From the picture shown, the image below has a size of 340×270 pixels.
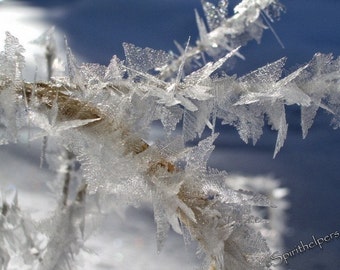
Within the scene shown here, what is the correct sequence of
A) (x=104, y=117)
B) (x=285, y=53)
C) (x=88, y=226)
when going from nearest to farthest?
(x=104, y=117), (x=88, y=226), (x=285, y=53)

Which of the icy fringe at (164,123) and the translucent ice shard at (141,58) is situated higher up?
the translucent ice shard at (141,58)

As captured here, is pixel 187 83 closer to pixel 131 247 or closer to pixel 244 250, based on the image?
pixel 244 250

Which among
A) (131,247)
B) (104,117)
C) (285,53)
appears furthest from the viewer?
(285,53)

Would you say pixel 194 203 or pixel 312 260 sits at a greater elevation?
pixel 194 203

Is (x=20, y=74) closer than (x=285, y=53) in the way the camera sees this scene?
Yes

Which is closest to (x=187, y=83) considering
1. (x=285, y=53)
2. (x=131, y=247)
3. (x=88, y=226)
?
(x=88, y=226)

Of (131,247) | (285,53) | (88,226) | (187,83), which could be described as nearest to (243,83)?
(187,83)

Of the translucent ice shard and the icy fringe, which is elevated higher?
the translucent ice shard

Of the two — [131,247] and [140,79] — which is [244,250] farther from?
[131,247]

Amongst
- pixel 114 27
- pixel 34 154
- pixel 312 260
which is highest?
pixel 114 27
